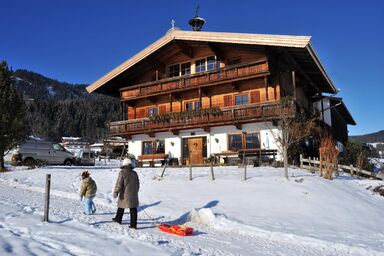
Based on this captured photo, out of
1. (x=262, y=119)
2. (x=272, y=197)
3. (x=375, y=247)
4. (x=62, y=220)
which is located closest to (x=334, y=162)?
(x=262, y=119)

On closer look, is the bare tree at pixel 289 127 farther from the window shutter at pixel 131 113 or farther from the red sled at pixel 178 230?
the window shutter at pixel 131 113

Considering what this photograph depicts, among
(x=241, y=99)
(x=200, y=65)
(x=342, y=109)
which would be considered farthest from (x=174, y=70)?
(x=342, y=109)

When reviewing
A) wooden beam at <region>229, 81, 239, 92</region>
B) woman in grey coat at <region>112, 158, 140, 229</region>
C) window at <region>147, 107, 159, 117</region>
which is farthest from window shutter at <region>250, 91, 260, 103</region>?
woman in grey coat at <region>112, 158, 140, 229</region>

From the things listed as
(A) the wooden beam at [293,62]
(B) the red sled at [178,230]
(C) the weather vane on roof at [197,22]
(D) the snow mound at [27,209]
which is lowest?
(B) the red sled at [178,230]

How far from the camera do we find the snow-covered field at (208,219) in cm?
671

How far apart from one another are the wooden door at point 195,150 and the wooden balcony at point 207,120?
1196 mm

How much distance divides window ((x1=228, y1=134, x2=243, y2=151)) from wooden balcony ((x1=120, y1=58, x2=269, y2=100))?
3.54 meters

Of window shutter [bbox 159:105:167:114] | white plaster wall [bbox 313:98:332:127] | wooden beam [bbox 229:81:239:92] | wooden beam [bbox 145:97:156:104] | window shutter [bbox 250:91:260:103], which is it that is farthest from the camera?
white plaster wall [bbox 313:98:332:127]

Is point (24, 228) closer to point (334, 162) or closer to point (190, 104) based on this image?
point (334, 162)

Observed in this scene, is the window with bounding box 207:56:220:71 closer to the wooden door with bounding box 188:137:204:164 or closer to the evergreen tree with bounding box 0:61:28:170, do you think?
the wooden door with bounding box 188:137:204:164

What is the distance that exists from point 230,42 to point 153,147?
9.53 metres

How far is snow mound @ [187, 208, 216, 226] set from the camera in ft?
31.1

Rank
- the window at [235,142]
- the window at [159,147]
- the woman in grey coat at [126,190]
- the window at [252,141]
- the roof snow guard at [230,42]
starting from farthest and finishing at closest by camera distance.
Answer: the window at [159,147], the window at [235,142], the window at [252,141], the roof snow guard at [230,42], the woman in grey coat at [126,190]

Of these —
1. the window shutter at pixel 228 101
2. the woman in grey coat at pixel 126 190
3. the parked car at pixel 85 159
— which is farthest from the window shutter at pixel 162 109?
the woman in grey coat at pixel 126 190
